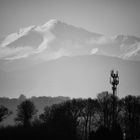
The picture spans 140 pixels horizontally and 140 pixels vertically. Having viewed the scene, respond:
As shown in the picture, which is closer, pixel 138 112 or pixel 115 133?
pixel 115 133

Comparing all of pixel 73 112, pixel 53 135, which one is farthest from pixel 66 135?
pixel 73 112

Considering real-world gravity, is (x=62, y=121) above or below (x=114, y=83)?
below

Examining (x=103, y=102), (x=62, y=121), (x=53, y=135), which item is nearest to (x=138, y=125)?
(x=103, y=102)

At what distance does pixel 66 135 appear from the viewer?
261 ft

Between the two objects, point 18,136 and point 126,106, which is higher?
point 126,106

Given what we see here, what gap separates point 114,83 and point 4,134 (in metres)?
21.0

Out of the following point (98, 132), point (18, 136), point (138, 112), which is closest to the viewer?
point (98, 132)

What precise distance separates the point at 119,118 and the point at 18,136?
1527 inches

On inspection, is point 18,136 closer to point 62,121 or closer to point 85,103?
point 62,121

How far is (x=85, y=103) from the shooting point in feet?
358

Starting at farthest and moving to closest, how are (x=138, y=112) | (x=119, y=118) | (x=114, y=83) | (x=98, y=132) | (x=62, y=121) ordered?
(x=119, y=118) < (x=138, y=112) < (x=62, y=121) < (x=114, y=83) < (x=98, y=132)

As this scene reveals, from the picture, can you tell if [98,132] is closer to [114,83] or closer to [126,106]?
[114,83]

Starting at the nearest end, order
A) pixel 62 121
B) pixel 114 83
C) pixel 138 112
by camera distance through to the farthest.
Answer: pixel 114 83 < pixel 62 121 < pixel 138 112

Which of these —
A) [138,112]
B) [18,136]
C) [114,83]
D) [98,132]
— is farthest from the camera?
[138,112]
